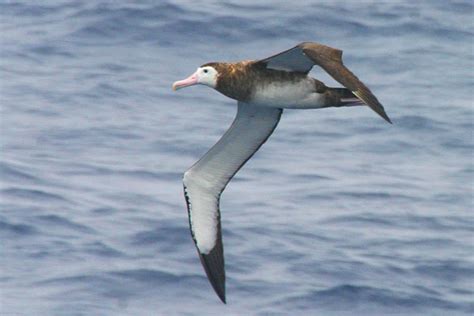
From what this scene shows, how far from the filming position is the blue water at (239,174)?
17.8 m

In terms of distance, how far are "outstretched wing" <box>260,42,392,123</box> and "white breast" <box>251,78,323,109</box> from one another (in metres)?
0.19

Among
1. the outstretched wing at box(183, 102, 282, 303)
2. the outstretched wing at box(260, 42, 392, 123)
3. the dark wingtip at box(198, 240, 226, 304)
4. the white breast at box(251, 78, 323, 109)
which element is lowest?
the dark wingtip at box(198, 240, 226, 304)

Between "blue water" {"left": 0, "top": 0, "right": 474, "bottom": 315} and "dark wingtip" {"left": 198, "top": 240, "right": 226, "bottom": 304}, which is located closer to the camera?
"dark wingtip" {"left": 198, "top": 240, "right": 226, "bottom": 304}

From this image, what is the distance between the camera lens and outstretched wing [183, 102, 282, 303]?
1595cm

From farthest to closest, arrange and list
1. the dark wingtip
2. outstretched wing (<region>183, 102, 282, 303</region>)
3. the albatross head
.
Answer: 1. the dark wingtip
2. outstretched wing (<region>183, 102, 282, 303</region>)
3. the albatross head

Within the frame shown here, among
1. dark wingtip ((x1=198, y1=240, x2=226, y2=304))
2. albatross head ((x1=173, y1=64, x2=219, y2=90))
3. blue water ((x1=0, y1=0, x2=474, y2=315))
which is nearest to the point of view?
albatross head ((x1=173, y1=64, x2=219, y2=90))

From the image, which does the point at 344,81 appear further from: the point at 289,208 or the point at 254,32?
the point at 254,32

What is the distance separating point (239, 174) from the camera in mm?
21828

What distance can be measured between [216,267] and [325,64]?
4.18 metres

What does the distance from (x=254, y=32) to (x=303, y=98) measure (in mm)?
12377

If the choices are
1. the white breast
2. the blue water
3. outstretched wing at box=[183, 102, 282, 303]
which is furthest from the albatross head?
the blue water

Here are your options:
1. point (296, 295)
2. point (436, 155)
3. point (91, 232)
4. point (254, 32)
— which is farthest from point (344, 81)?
point (254, 32)

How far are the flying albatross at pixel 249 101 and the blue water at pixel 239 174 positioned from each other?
4.27ft

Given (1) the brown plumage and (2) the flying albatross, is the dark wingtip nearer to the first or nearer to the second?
(2) the flying albatross
